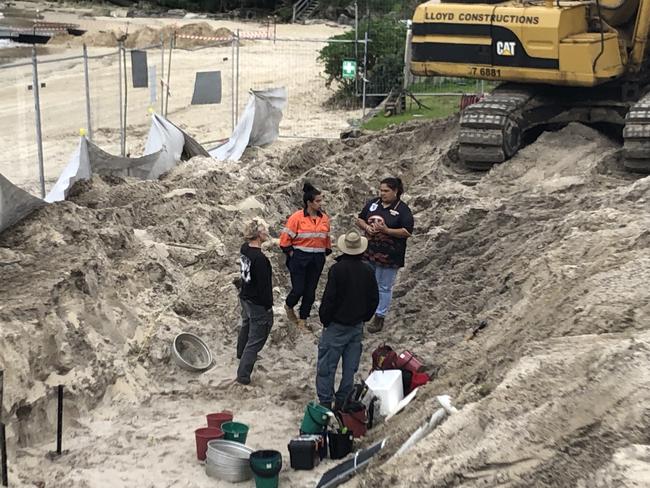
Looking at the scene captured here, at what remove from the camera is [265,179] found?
14227 millimetres

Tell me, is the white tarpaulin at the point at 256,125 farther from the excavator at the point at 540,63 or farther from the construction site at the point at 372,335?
the excavator at the point at 540,63

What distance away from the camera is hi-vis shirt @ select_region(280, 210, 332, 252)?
28.3 ft

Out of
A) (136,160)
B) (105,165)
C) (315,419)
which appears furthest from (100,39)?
(315,419)

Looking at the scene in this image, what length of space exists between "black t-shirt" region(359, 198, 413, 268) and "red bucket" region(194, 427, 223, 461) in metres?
2.67

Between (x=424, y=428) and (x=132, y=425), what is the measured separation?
2.82m

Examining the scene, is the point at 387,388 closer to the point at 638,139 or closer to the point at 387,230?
the point at 387,230

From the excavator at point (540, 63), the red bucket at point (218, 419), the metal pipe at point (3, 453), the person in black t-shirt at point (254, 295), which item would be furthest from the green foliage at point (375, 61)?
the metal pipe at point (3, 453)

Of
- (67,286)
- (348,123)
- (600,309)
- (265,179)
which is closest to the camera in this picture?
(600,309)

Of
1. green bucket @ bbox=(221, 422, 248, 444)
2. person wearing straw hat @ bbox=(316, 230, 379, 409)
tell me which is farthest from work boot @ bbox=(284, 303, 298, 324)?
green bucket @ bbox=(221, 422, 248, 444)

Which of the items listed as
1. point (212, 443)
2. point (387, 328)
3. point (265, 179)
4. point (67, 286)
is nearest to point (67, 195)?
point (265, 179)

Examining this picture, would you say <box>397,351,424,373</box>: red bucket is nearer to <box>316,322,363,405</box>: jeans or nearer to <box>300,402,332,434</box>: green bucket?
<box>316,322,363,405</box>: jeans

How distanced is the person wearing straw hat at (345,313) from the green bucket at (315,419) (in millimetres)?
293

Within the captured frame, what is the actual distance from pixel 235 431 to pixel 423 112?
14.9m

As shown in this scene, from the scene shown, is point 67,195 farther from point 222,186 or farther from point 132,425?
point 132,425
